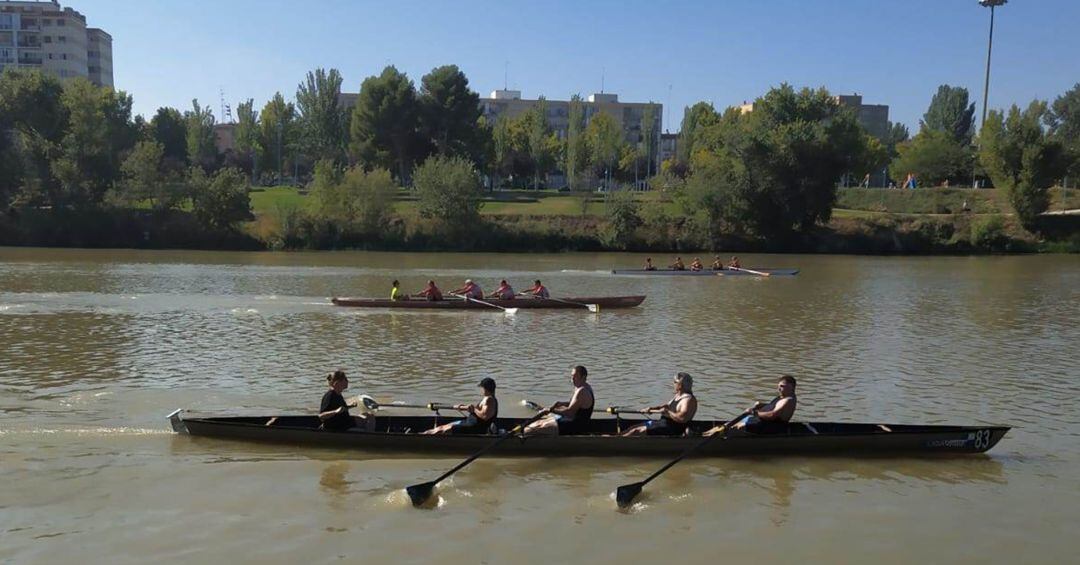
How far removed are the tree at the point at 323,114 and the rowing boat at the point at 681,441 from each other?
280 feet

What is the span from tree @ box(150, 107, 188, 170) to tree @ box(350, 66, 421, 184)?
1213 inches

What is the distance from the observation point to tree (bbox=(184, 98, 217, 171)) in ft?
311

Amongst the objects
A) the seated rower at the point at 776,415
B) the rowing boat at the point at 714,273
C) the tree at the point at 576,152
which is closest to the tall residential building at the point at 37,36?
the tree at the point at 576,152

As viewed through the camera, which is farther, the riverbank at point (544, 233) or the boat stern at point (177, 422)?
the riverbank at point (544, 233)

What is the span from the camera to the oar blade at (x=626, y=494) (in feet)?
35.3

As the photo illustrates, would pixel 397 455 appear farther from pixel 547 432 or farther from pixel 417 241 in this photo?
pixel 417 241

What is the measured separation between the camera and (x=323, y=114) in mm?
93438

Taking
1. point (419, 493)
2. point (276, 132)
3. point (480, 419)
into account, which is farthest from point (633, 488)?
point (276, 132)

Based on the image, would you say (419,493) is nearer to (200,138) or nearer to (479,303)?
(479,303)

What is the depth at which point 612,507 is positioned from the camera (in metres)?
10.8

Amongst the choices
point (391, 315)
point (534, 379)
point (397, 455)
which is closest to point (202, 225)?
point (391, 315)

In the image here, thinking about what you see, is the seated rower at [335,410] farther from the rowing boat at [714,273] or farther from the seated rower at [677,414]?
the rowing boat at [714,273]

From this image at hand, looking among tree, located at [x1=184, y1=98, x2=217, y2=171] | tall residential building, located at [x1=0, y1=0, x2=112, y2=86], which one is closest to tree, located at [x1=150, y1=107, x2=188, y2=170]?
tree, located at [x1=184, y1=98, x2=217, y2=171]

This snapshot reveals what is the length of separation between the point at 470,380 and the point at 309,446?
565 cm
